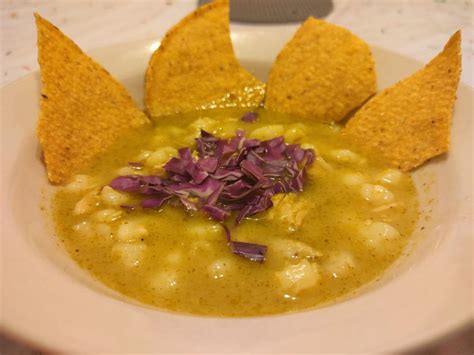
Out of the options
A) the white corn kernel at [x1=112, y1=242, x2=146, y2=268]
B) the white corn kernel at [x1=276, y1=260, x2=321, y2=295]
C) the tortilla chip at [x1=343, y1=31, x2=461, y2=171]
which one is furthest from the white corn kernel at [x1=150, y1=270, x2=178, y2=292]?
the tortilla chip at [x1=343, y1=31, x2=461, y2=171]

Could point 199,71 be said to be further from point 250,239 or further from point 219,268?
point 219,268

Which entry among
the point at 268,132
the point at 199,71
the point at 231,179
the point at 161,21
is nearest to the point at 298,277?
the point at 231,179

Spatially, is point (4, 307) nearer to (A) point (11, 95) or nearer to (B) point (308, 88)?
(A) point (11, 95)

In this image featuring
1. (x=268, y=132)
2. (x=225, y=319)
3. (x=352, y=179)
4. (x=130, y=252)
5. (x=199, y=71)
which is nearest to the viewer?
(x=225, y=319)

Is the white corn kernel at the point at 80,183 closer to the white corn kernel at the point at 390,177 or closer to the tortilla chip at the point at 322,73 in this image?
the tortilla chip at the point at 322,73

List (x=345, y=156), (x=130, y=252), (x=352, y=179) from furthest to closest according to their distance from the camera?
(x=345, y=156) < (x=352, y=179) < (x=130, y=252)

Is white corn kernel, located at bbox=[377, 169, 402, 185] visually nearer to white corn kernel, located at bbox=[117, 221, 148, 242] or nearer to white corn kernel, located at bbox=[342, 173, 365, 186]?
white corn kernel, located at bbox=[342, 173, 365, 186]

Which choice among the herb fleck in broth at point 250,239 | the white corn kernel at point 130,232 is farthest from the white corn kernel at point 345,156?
the white corn kernel at point 130,232
